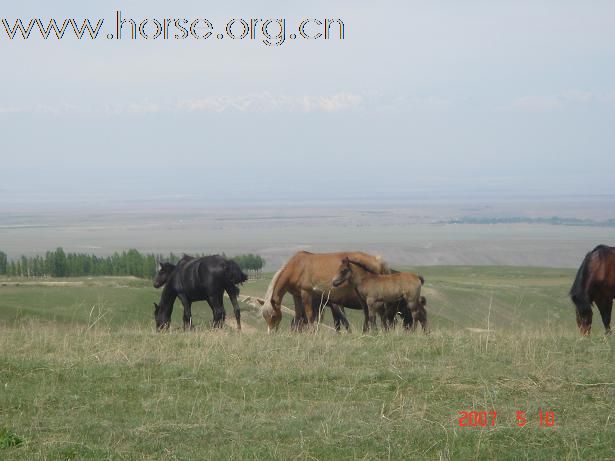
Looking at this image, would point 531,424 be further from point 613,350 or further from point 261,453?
point 613,350

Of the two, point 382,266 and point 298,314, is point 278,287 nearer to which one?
point 298,314

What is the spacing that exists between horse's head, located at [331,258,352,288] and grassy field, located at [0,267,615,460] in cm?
244

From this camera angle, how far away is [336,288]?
61.3 feet

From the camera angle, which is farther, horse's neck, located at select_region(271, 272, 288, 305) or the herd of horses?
horse's neck, located at select_region(271, 272, 288, 305)

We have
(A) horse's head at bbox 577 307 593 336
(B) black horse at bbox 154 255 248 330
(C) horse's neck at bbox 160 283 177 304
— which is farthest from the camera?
(C) horse's neck at bbox 160 283 177 304

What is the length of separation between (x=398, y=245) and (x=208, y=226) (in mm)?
59849

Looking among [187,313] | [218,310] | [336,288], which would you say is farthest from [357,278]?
[187,313]

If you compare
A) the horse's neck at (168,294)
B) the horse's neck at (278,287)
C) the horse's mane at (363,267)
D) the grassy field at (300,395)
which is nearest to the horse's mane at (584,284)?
the grassy field at (300,395)

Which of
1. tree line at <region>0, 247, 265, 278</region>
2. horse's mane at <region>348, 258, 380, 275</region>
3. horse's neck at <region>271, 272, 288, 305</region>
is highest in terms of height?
horse's mane at <region>348, 258, 380, 275</region>
